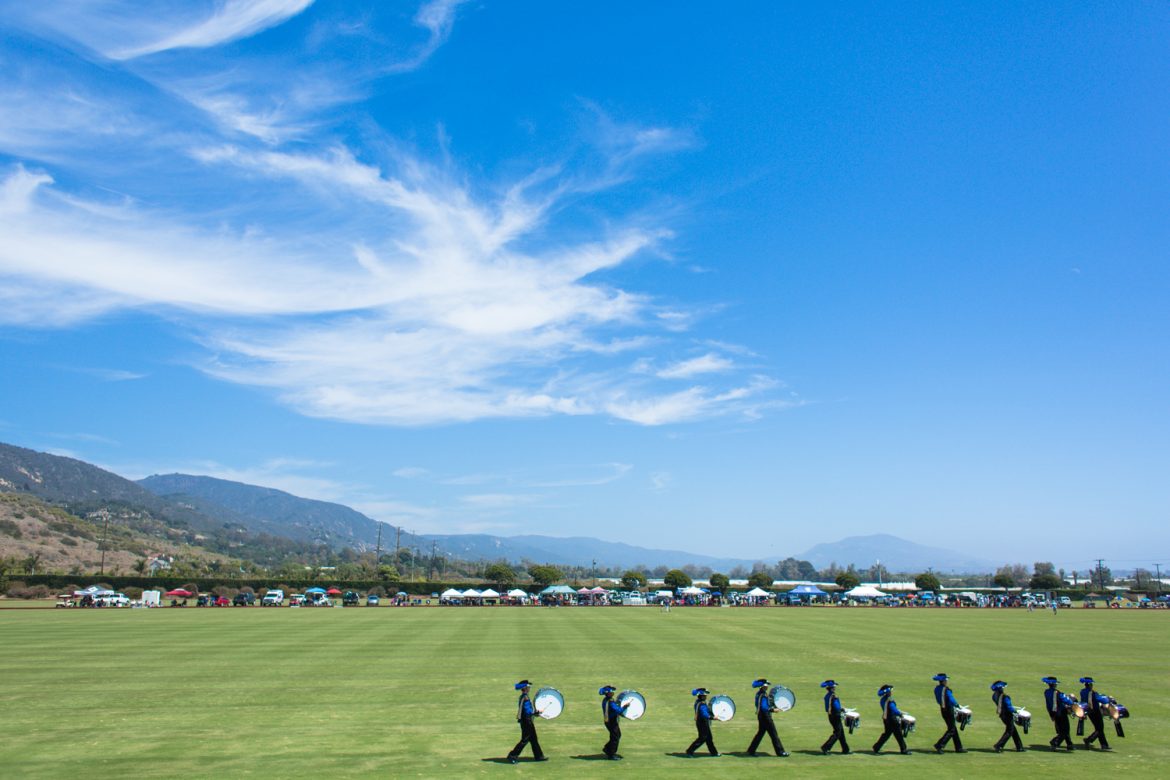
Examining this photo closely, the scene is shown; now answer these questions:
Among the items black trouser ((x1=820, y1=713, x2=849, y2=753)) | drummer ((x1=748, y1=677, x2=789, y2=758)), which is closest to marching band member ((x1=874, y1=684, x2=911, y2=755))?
black trouser ((x1=820, y1=713, x2=849, y2=753))

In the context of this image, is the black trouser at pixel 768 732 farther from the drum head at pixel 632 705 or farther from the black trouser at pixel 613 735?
the black trouser at pixel 613 735

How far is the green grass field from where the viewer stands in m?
14.9

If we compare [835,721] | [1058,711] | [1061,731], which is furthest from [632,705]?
[1061,731]

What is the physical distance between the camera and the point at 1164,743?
16.9m

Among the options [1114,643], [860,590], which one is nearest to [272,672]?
[1114,643]

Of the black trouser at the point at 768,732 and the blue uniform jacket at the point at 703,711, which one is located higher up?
the blue uniform jacket at the point at 703,711

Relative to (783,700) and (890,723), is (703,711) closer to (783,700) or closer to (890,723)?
(783,700)

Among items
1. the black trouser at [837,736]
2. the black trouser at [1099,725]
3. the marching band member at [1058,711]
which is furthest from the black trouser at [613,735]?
the black trouser at [1099,725]

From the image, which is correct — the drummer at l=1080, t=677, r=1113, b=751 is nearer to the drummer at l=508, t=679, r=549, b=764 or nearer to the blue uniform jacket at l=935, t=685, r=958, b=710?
the blue uniform jacket at l=935, t=685, r=958, b=710

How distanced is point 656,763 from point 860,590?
8780 cm

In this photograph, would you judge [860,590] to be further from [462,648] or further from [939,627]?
[462,648]

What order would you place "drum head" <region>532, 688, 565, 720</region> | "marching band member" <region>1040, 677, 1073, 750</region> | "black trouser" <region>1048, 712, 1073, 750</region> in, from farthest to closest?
"black trouser" <region>1048, 712, 1073, 750</region> < "marching band member" <region>1040, 677, 1073, 750</region> < "drum head" <region>532, 688, 565, 720</region>

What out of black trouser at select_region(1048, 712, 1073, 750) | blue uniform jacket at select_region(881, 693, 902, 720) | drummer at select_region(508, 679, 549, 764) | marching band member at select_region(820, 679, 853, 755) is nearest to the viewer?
drummer at select_region(508, 679, 549, 764)

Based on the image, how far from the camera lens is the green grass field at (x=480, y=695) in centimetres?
1491
